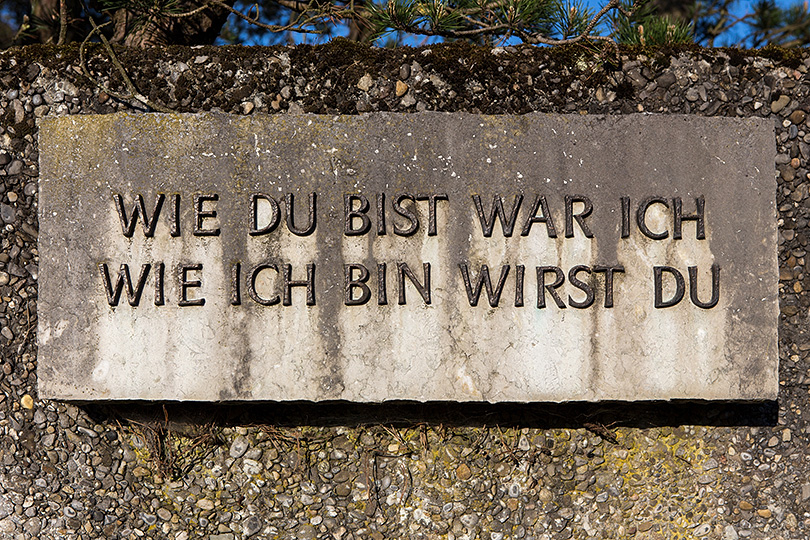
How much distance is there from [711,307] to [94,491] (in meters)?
3.09

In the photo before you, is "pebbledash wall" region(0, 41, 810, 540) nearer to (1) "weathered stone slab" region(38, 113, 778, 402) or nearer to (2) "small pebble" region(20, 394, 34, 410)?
(2) "small pebble" region(20, 394, 34, 410)

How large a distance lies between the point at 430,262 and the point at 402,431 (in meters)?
0.90

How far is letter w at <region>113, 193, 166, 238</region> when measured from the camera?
3277 mm

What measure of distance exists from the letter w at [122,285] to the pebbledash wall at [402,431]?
537mm

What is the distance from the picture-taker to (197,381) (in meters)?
3.29

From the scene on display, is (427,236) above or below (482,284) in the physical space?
above

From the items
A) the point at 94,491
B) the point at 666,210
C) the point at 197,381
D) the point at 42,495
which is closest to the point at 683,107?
the point at 666,210

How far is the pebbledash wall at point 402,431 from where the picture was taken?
3.52m

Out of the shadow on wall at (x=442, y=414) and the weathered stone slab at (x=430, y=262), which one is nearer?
the weathered stone slab at (x=430, y=262)

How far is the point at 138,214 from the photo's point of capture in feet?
10.8

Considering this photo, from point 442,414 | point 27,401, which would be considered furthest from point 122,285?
point 442,414

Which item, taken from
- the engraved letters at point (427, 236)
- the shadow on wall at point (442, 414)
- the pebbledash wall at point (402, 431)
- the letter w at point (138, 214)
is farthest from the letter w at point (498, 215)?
the letter w at point (138, 214)

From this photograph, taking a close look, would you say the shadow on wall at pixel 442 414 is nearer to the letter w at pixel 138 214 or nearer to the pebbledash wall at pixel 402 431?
the pebbledash wall at pixel 402 431

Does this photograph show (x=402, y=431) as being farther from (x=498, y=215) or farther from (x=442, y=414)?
(x=498, y=215)
